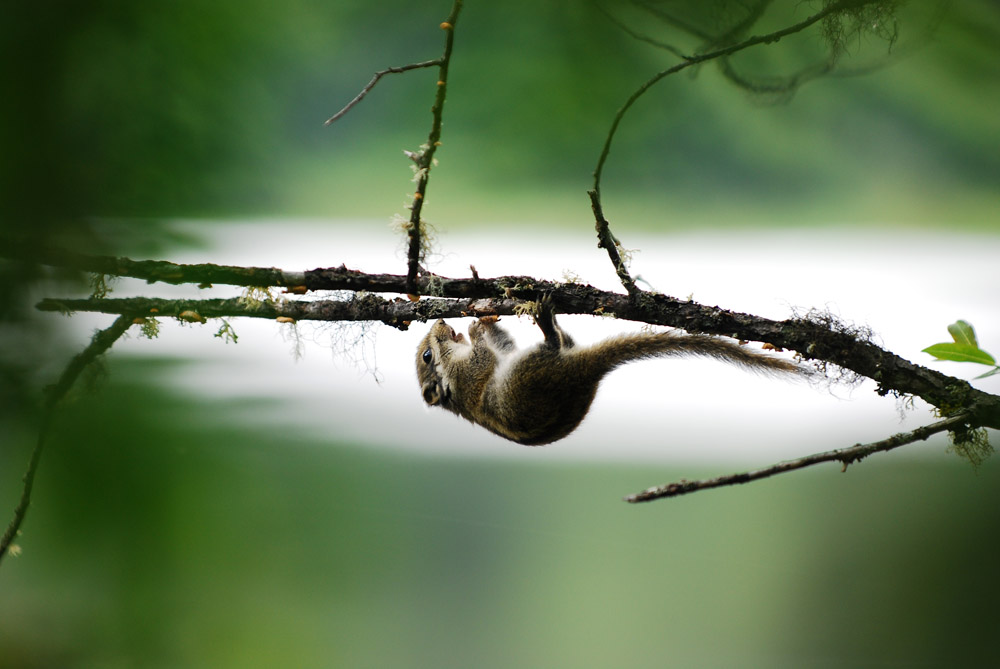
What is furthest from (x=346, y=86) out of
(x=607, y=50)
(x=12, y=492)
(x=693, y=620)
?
(x=693, y=620)

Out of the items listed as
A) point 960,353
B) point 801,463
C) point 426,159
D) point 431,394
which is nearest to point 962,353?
point 960,353

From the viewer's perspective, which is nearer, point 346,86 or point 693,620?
point 346,86

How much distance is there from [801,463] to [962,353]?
24 centimetres

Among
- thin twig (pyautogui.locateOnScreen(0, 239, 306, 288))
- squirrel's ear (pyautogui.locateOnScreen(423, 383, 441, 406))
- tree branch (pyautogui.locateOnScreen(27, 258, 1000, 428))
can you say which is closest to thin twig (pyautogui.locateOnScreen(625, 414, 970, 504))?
tree branch (pyautogui.locateOnScreen(27, 258, 1000, 428))

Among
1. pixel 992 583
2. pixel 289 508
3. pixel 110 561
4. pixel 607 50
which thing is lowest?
pixel 992 583

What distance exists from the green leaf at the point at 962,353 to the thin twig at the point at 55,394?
0.68 meters

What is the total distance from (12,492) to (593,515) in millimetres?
882

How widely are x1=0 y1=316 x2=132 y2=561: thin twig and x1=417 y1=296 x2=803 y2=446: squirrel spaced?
1.27ft

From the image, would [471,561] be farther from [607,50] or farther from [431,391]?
[607,50]

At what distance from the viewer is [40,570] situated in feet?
2.31

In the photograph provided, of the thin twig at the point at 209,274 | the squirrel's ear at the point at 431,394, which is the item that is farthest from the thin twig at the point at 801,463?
the squirrel's ear at the point at 431,394

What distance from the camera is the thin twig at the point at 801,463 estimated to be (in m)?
0.41

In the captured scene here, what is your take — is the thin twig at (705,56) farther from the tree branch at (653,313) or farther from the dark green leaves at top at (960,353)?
the dark green leaves at top at (960,353)

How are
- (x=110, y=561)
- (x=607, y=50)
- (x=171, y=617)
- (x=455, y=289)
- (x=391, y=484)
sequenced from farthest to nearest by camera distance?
(x=391, y=484), (x=171, y=617), (x=607, y=50), (x=455, y=289), (x=110, y=561)
